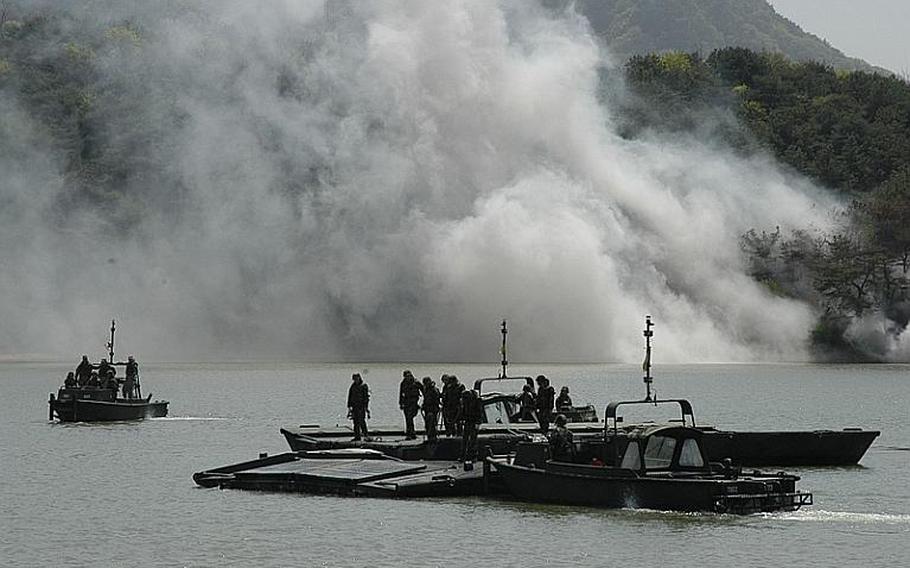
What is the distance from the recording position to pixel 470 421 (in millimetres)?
49125

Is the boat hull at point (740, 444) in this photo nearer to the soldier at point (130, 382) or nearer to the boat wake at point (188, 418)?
the boat wake at point (188, 418)

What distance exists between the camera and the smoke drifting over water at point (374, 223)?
141125 millimetres

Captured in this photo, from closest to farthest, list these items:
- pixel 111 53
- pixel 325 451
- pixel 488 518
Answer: pixel 488 518 → pixel 325 451 → pixel 111 53

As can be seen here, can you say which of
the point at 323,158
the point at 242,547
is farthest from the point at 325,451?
the point at 323,158

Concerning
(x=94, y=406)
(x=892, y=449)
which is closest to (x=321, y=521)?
(x=892, y=449)

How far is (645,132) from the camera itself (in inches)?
6939

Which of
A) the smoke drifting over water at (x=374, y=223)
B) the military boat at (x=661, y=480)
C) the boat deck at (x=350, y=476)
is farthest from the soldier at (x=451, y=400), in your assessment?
the smoke drifting over water at (x=374, y=223)

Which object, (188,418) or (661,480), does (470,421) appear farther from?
(188,418)

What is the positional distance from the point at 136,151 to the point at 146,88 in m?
6.38

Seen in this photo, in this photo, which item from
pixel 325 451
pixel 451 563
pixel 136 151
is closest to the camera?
pixel 451 563

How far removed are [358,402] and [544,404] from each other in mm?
7041

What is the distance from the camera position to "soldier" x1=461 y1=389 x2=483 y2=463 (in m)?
48.6

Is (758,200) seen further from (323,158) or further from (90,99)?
(90,99)

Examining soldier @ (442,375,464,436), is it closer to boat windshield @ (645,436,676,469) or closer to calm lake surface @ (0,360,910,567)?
calm lake surface @ (0,360,910,567)
